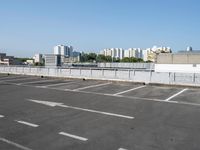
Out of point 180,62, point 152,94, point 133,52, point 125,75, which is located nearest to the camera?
point 152,94

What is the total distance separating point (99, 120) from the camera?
9.15 m

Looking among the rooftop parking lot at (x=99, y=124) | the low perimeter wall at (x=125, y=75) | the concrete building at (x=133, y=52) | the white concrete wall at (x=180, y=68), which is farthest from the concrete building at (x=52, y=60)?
the concrete building at (x=133, y=52)

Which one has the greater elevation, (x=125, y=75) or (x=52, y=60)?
(x=52, y=60)

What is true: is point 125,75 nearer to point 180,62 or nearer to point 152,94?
point 152,94

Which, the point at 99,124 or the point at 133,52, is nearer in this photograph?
the point at 99,124

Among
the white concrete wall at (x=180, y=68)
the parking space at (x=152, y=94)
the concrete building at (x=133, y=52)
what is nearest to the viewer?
the parking space at (x=152, y=94)

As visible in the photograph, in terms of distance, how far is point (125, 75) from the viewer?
918 inches

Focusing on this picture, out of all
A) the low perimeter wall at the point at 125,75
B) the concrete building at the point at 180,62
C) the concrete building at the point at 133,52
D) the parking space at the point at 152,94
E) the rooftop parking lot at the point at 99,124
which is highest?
the concrete building at the point at 133,52

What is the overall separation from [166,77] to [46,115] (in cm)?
1375

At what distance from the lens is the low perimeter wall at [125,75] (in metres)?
20.2

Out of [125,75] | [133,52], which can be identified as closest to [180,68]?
[125,75]

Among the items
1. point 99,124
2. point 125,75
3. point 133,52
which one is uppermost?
point 133,52

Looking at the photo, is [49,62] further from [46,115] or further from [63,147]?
[63,147]

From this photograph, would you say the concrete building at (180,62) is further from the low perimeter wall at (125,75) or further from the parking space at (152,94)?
the parking space at (152,94)
